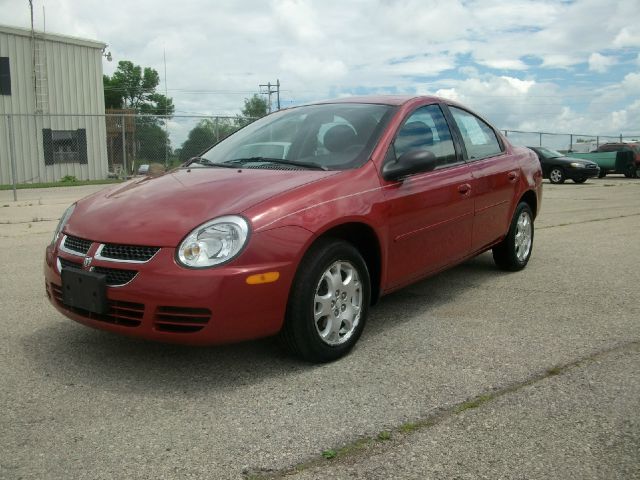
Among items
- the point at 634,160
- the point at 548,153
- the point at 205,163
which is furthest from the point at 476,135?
the point at 634,160

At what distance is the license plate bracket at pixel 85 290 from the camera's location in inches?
121

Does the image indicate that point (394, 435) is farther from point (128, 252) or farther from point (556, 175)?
point (556, 175)

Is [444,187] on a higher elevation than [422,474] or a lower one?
higher

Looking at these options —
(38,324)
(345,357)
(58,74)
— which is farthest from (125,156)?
(345,357)

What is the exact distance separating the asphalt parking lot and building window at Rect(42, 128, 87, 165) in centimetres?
1999

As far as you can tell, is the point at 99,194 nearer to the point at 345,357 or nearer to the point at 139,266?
the point at 139,266

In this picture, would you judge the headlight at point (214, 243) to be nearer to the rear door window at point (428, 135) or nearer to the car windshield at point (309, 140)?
the car windshield at point (309, 140)

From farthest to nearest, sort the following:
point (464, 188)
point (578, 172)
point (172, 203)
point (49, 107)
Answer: point (49, 107), point (578, 172), point (464, 188), point (172, 203)

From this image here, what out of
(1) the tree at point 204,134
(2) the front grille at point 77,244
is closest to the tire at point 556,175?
(1) the tree at point 204,134

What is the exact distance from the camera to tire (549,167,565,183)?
21.7m

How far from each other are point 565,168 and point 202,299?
20856 millimetres

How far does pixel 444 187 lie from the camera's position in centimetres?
430

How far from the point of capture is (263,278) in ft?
9.92

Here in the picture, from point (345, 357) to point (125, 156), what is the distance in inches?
646
